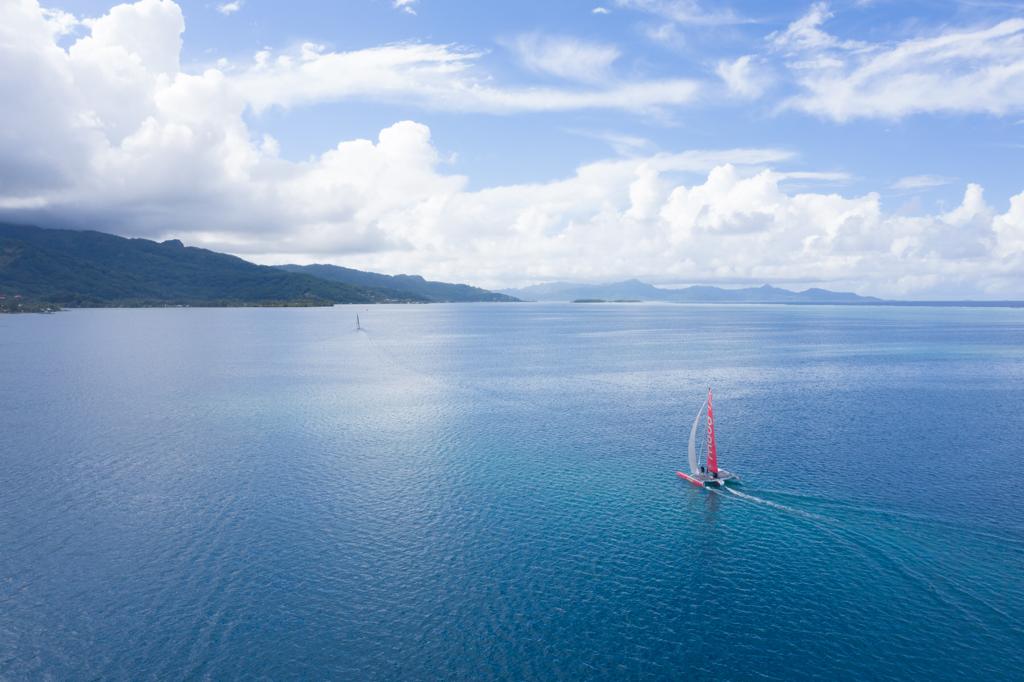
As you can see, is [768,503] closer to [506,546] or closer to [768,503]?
[768,503]

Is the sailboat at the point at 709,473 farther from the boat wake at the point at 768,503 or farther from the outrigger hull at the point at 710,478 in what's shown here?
the boat wake at the point at 768,503

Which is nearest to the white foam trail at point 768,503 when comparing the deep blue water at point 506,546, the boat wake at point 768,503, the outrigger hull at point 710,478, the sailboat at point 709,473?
the boat wake at point 768,503

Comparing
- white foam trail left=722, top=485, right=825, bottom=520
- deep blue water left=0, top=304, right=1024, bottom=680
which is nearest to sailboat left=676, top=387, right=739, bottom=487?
white foam trail left=722, top=485, right=825, bottom=520

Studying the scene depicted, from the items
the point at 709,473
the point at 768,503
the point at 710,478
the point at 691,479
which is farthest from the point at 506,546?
the point at 709,473

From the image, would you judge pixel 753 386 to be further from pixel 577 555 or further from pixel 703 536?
→ pixel 577 555

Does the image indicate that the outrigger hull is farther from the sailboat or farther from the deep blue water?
the deep blue water

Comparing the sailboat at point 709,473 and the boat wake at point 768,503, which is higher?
the sailboat at point 709,473

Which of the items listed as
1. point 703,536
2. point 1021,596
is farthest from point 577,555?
point 1021,596

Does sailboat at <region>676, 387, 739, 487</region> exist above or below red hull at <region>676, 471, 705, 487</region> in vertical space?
above

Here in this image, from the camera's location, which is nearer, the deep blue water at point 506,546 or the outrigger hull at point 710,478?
the deep blue water at point 506,546
